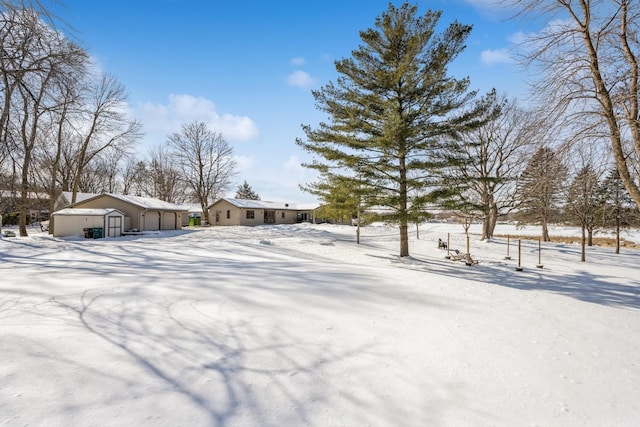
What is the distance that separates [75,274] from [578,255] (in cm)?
2411

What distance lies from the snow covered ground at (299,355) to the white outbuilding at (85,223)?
18.8 meters

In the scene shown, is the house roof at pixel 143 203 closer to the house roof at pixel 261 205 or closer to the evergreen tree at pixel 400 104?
the house roof at pixel 261 205

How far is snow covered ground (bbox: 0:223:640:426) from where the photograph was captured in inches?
107

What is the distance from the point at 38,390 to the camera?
275 centimetres

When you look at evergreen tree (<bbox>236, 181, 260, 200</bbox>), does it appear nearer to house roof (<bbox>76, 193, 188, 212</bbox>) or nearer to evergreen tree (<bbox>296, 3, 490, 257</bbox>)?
house roof (<bbox>76, 193, 188, 212</bbox>)

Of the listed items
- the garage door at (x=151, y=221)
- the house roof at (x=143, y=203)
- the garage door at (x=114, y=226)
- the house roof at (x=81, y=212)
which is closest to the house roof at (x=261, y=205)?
the house roof at (x=143, y=203)

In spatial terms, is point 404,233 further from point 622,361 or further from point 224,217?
point 224,217

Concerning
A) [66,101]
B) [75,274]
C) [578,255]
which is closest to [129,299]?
[75,274]

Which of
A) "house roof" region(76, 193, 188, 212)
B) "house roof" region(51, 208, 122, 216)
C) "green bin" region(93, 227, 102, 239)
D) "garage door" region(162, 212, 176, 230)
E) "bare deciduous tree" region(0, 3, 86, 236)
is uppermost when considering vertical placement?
"bare deciduous tree" region(0, 3, 86, 236)

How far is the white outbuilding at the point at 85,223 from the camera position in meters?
21.8

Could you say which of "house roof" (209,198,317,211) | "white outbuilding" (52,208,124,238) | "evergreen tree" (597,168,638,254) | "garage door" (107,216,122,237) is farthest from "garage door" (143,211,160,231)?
"evergreen tree" (597,168,638,254)

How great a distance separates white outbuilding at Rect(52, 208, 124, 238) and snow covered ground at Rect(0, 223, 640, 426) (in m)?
18.8

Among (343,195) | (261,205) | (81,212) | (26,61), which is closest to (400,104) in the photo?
(343,195)

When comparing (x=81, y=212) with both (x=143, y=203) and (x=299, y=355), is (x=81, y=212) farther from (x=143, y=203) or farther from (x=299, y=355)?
(x=299, y=355)
